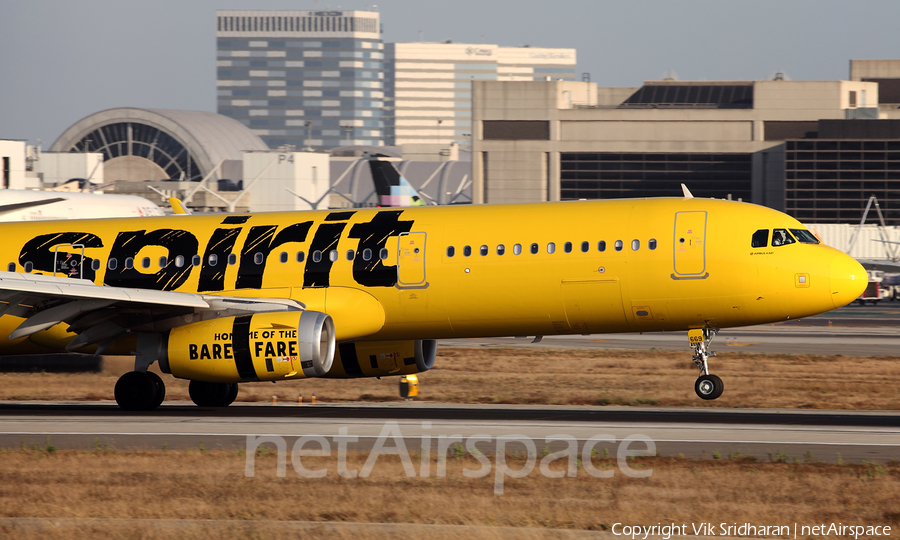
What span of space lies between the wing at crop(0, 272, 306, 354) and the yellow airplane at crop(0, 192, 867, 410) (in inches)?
1.9

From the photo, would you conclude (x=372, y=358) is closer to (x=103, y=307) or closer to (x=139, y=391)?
(x=139, y=391)

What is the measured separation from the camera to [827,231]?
124938 mm

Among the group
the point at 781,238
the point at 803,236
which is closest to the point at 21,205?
the point at 781,238

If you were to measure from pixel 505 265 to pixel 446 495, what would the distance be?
10640 mm

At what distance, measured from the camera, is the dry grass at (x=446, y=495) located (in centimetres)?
1357

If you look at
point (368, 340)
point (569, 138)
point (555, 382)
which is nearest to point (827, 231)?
point (569, 138)

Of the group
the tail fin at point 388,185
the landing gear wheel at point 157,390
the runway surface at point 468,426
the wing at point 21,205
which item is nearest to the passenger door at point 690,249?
the runway surface at point 468,426

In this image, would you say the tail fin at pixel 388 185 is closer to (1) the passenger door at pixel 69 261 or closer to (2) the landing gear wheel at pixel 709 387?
(1) the passenger door at pixel 69 261

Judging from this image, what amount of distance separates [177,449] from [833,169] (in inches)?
4919

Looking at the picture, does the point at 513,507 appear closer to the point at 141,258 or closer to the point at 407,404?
the point at 407,404

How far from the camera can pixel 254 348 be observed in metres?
23.9

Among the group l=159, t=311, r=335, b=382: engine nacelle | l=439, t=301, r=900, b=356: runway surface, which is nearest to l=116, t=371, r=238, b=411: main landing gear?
l=159, t=311, r=335, b=382: engine nacelle

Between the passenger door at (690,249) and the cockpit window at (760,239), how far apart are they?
1.17 meters

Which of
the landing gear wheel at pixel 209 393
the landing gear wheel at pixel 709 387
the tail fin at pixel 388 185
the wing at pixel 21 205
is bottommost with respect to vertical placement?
the landing gear wheel at pixel 209 393
